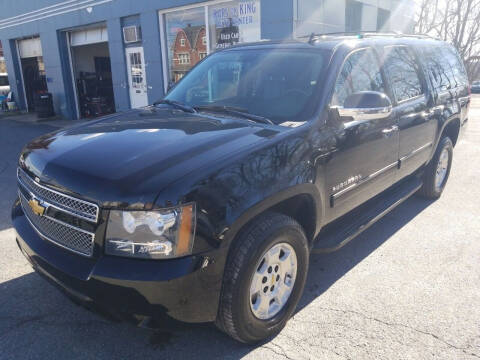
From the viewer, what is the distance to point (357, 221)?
3.45 meters

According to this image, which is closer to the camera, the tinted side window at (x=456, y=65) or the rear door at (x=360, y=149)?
the rear door at (x=360, y=149)

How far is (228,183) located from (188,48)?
9604 millimetres

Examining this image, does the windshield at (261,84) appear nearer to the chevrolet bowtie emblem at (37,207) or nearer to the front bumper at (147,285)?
the front bumper at (147,285)

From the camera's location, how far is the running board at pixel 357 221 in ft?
10.1

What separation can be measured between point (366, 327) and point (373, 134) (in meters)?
1.54

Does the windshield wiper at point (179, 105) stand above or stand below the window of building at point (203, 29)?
below

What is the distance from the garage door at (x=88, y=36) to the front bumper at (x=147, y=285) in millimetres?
13282

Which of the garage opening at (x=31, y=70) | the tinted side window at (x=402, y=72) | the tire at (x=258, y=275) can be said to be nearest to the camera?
the tire at (x=258, y=275)

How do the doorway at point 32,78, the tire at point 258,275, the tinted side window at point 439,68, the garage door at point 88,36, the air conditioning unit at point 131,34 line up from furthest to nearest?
the doorway at point 32,78 < the garage door at point 88,36 < the air conditioning unit at point 131,34 < the tinted side window at point 439,68 < the tire at point 258,275

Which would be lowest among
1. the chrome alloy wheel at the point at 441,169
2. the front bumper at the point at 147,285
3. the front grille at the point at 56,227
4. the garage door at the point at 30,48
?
the chrome alloy wheel at the point at 441,169

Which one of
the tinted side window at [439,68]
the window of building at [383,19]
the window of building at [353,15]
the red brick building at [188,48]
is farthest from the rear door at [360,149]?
the window of building at [383,19]

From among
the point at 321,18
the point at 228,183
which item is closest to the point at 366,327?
the point at 228,183

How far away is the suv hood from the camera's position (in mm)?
2070

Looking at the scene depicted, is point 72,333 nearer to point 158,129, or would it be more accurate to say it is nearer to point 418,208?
point 158,129
